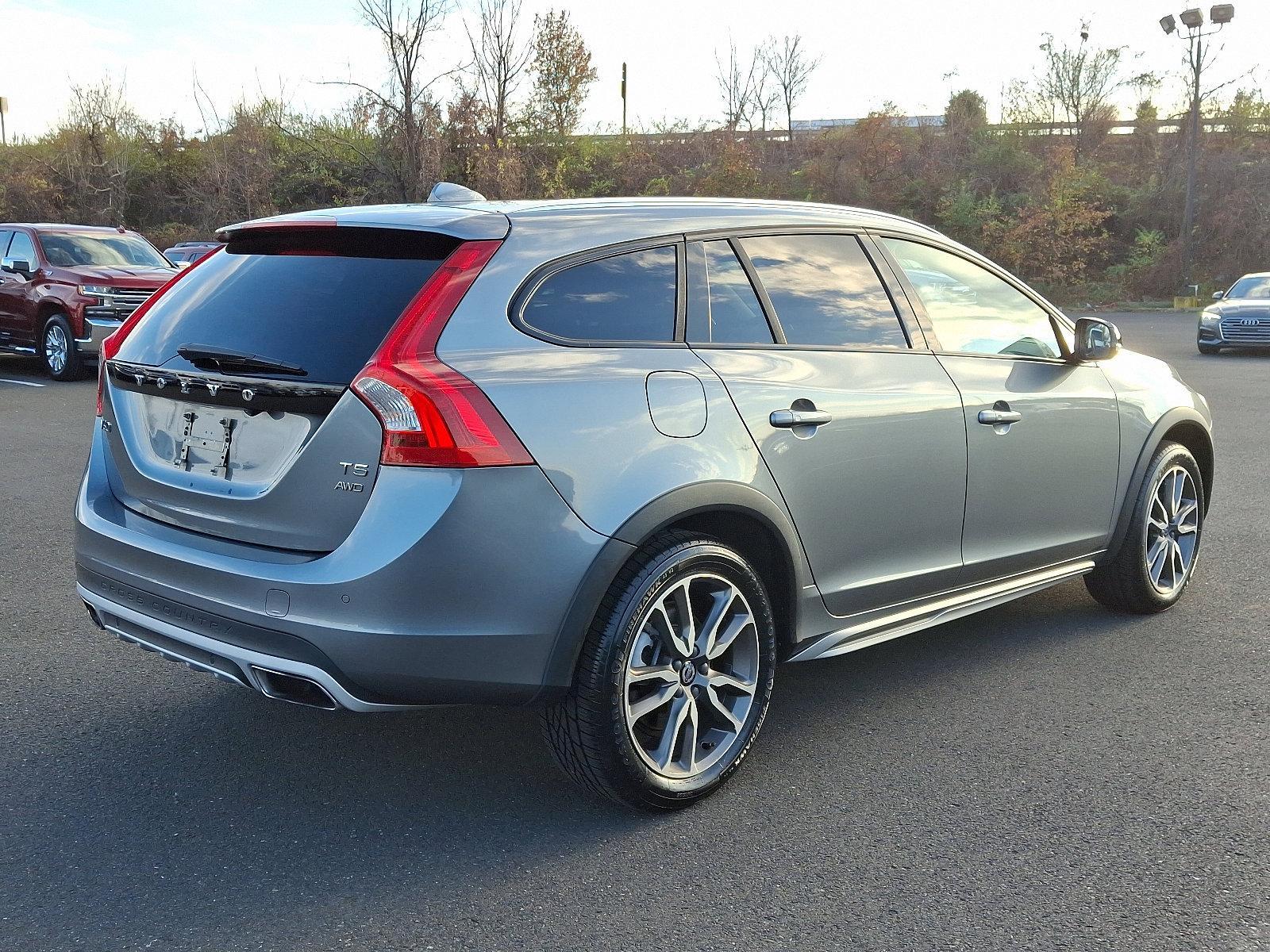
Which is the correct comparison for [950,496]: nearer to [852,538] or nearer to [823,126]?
[852,538]

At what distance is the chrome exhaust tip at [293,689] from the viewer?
3055 mm

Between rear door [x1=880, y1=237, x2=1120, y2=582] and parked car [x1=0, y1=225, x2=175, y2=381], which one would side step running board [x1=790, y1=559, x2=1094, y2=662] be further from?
parked car [x1=0, y1=225, x2=175, y2=381]

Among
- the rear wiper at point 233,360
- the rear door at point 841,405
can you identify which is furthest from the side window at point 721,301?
the rear wiper at point 233,360

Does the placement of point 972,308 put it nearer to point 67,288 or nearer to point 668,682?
point 668,682

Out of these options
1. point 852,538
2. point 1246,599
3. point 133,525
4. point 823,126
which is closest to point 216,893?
point 133,525

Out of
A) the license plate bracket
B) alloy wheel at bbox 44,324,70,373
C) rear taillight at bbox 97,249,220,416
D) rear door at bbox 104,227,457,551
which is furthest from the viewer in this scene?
alloy wheel at bbox 44,324,70,373

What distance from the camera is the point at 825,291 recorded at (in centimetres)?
405

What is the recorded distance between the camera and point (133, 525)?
11.7ft

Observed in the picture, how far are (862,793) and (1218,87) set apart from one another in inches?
1671

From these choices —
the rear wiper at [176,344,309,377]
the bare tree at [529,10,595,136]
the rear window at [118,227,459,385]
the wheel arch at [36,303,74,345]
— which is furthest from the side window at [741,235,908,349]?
the bare tree at [529,10,595,136]

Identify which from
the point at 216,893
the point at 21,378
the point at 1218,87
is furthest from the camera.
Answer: the point at 1218,87

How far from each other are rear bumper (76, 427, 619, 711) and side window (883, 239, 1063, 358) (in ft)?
6.10

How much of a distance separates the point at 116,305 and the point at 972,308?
13.0m

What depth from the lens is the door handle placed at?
12.0ft
